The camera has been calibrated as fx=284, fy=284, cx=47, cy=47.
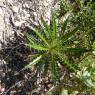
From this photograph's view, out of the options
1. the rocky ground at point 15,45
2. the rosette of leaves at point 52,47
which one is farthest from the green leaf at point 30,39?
the rocky ground at point 15,45

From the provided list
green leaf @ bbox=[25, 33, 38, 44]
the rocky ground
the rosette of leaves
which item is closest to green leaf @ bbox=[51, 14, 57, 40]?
the rosette of leaves

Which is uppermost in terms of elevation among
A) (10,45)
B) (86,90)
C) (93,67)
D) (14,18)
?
(14,18)

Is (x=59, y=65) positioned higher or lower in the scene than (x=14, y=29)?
lower

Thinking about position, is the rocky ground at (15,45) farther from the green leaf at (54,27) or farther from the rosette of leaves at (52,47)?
the green leaf at (54,27)

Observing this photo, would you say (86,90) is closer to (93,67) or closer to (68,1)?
(93,67)

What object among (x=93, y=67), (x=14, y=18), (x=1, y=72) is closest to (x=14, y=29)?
(x=14, y=18)

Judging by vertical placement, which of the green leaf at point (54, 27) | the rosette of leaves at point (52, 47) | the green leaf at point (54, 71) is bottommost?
the green leaf at point (54, 71)

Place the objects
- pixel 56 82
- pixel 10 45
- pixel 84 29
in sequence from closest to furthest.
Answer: pixel 56 82, pixel 10 45, pixel 84 29
